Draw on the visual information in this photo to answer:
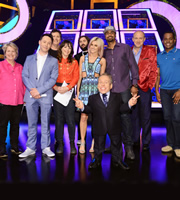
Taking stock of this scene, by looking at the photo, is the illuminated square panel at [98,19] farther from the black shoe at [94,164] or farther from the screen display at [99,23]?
the black shoe at [94,164]

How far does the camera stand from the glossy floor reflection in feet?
7.43

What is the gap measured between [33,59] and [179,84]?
2048 millimetres

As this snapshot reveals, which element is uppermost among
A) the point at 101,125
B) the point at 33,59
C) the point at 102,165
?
the point at 33,59

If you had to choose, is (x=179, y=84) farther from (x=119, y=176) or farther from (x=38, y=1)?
(x=38, y=1)

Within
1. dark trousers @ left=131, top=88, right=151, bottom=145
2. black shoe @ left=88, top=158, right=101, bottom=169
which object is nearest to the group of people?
dark trousers @ left=131, top=88, right=151, bottom=145

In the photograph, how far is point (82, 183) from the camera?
7.25 ft

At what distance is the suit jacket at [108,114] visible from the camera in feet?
8.66

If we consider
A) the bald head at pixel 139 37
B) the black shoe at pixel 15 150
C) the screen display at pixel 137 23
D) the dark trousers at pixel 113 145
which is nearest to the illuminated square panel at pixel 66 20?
the screen display at pixel 137 23

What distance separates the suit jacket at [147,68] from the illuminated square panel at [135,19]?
300 centimetres

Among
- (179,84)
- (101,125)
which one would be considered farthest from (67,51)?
(179,84)

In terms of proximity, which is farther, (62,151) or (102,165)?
(62,151)

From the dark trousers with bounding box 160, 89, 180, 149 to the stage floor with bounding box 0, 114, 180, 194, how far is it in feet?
0.78

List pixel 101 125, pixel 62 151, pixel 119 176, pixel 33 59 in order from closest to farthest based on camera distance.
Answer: pixel 119 176, pixel 101 125, pixel 33 59, pixel 62 151

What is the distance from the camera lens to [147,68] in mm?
3482
